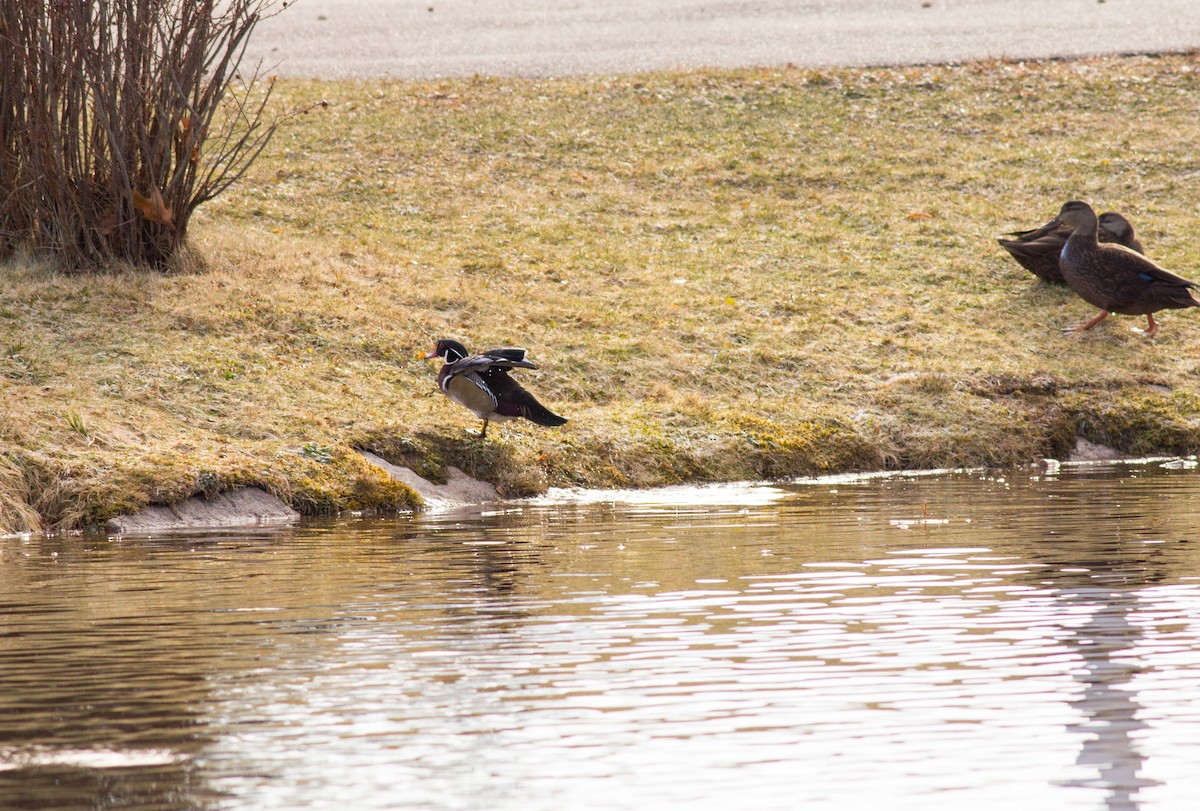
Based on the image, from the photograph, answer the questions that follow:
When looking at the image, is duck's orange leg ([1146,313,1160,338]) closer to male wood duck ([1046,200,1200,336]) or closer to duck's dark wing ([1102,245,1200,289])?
male wood duck ([1046,200,1200,336])

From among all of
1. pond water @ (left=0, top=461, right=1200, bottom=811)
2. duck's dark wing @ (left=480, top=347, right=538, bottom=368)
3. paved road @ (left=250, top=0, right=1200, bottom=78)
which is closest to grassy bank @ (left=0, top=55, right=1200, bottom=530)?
duck's dark wing @ (left=480, top=347, right=538, bottom=368)

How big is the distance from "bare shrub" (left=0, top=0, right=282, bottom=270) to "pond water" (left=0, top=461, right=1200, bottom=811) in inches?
274

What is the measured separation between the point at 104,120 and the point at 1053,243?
10987mm

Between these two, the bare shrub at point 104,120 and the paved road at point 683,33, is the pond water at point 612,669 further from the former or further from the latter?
the paved road at point 683,33

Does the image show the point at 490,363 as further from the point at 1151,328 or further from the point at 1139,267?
the point at 1151,328

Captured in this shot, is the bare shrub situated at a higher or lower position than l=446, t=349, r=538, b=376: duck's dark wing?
higher

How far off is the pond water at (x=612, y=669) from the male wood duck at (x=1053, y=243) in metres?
10.0

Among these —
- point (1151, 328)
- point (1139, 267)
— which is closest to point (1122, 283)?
point (1139, 267)

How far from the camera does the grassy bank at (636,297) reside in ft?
43.4

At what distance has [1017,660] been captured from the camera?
619 centimetres

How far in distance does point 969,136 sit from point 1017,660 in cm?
2127

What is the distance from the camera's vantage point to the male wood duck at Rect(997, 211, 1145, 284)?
65.3 feet

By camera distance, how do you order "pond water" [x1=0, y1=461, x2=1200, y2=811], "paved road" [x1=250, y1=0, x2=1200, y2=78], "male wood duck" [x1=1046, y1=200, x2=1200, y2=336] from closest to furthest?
"pond water" [x1=0, y1=461, x2=1200, y2=811] → "male wood duck" [x1=1046, y1=200, x2=1200, y2=336] → "paved road" [x1=250, y1=0, x2=1200, y2=78]

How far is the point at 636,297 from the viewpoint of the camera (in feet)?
61.7
